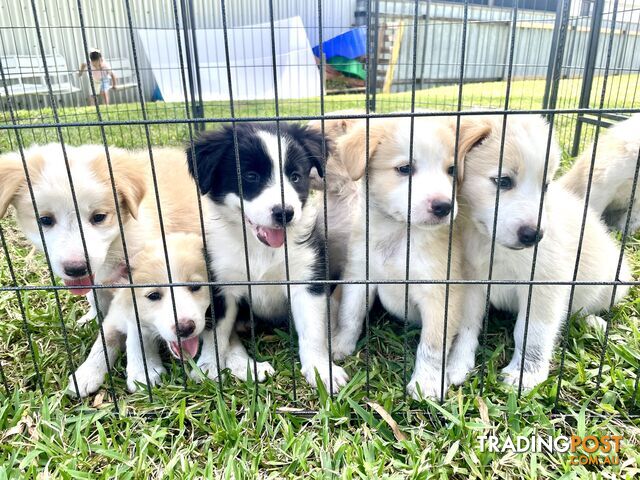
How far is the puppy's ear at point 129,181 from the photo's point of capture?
2395mm

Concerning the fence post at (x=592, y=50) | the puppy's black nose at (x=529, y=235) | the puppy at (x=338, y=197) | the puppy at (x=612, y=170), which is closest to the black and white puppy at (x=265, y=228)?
the puppy at (x=338, y=197)

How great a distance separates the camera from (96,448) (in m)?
1.95

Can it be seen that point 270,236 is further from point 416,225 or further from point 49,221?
point 49,221

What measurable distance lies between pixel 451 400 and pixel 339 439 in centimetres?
49

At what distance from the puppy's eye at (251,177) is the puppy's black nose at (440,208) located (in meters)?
0.75

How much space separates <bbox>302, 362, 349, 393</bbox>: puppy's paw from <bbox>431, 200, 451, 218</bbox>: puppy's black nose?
0.82 metres

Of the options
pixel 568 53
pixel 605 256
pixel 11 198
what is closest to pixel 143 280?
pixel 11 198

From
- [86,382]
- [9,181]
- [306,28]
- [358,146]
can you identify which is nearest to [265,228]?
[358,146]

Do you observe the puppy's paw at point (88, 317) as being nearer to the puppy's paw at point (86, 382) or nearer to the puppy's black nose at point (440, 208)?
the puppy's paw at point (86, 382)

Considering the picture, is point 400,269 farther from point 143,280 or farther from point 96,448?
point 96,448

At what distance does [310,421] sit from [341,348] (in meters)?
0.53

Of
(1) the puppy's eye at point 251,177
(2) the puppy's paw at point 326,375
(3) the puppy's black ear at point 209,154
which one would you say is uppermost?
(3) the puppy's black ear at point 209,154

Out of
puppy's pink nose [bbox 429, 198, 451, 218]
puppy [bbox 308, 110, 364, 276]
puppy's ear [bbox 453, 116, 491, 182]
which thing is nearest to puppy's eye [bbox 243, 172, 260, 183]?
puppy [bbox 308, 110, 364, 276]

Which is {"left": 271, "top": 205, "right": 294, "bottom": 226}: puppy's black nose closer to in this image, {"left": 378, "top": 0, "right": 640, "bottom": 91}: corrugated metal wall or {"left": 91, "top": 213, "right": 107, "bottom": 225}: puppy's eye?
{"left": 91, "top": 213, "right": 107, "bottom": 225}: puppy's eye
